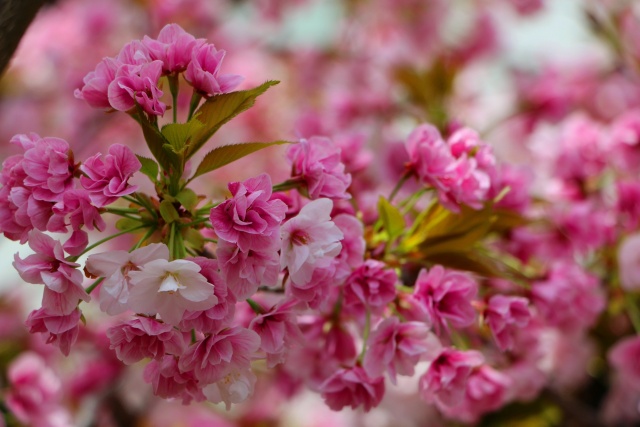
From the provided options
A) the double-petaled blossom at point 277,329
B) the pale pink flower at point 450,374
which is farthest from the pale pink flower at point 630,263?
the double-petaled blossom at point 277,329

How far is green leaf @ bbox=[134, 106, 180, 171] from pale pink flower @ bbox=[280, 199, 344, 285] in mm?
148

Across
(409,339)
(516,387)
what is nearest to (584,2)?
(516,387)

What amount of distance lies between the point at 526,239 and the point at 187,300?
0.84 meters

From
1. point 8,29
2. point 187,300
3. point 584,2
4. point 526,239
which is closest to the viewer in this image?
point 187,300

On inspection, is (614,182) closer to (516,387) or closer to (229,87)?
(516,387)

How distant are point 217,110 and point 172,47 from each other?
9 cm

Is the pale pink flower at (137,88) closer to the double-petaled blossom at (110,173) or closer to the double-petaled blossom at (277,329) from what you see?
the double-petaled blossom at (110,173)

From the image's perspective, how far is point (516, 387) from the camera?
4.08 ft

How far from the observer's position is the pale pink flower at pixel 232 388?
2.60ft

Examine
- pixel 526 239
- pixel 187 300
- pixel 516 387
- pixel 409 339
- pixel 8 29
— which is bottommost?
pixel 516 387

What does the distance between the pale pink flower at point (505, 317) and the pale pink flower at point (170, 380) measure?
415mm

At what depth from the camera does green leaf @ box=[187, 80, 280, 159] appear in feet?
2.58

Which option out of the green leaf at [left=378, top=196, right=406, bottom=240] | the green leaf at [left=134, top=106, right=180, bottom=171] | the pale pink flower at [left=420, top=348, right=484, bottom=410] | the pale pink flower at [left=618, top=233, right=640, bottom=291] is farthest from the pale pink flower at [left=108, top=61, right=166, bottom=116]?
the pale pink flower at [left=618, top=233, right=640, bottom=291]

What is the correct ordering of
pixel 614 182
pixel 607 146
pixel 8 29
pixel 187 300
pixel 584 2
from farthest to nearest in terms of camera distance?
pixel 584 2 → pixel 607 146 → pixel 614 182 → pixel 8 29 → pixel 187 300
